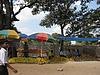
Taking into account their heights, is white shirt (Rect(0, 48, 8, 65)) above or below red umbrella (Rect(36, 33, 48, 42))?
above

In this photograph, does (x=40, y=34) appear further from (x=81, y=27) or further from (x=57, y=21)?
(x=81, y=27)

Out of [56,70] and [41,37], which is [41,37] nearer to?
[41,37]

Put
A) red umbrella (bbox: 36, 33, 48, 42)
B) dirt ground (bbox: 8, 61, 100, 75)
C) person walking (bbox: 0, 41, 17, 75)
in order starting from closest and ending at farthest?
person walking (bbox: 0, 41, 17, 75) → dirt ground (bbox: 8, 61, 100, 75) → red umbrella (bbox: 36, 33, 48, 42)

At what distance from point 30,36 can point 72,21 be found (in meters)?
14.0

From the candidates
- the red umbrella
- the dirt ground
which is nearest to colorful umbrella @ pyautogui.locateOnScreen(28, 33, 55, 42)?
the red umbrella

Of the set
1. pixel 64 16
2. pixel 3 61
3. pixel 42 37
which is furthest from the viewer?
pixel 64 16

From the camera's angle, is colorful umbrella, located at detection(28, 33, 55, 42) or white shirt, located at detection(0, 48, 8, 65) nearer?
white shirt, located at detection(0, 48, 8, 65)

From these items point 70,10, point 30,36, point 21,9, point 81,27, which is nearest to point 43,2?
point 21,9

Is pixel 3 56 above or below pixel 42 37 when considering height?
above

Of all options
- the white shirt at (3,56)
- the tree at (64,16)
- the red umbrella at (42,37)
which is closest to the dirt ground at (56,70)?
the red umbrella at (42,37)

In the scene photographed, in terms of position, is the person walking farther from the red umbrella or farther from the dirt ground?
the red umbrella

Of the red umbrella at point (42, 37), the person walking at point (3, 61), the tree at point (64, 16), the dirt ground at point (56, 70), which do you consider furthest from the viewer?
the tree at point (64, 16)

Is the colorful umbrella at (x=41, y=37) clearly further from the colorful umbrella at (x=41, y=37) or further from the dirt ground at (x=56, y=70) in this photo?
the dirt ground at (x=56, y=70)

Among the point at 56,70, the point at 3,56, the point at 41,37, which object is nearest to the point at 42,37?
the point at 41,37
